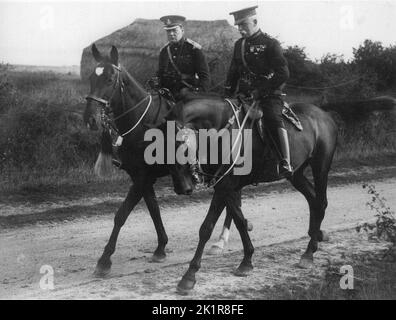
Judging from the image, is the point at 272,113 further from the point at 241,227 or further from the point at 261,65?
the point at 241,227

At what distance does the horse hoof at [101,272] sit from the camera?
21.8ft

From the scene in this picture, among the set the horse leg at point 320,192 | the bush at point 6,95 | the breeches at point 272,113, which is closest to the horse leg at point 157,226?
the breeches at point 272,113

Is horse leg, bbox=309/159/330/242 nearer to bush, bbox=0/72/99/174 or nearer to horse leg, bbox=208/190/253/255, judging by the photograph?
horse leg, bbox=208/190/253/255

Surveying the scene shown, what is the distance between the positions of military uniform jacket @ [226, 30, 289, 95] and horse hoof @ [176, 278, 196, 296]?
248 centimetres

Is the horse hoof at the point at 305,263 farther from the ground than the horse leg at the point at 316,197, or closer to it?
closer to it

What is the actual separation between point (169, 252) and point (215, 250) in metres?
0.63

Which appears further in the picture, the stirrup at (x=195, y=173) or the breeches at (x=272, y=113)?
the breeches at (x=272, y=113)

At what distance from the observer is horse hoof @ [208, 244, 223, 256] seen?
788 centimetres

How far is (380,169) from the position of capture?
14477mm

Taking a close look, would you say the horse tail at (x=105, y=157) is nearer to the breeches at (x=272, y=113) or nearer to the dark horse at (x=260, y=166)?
the dark horse at (x=260, y=166)

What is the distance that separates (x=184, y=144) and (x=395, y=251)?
3.33 metres

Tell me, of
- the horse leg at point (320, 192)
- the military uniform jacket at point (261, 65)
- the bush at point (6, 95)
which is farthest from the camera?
the bush at point (6, 95)

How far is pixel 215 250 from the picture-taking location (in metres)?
7.92

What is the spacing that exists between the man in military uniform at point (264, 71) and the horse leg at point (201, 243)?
1102mm
